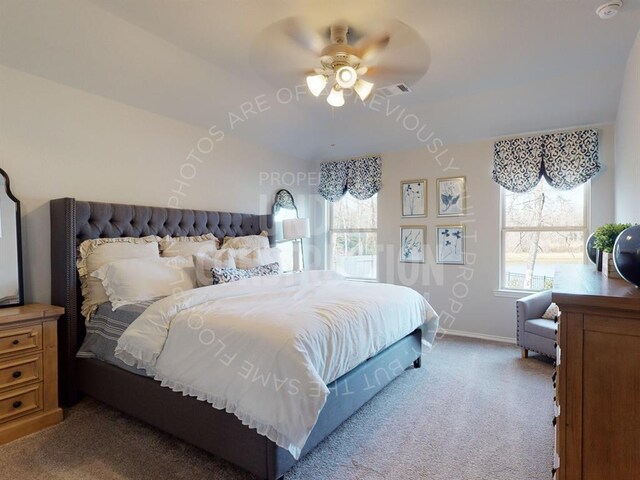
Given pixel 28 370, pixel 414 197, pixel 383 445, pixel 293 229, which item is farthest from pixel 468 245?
pixel 28 370

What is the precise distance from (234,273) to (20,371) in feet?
5.03

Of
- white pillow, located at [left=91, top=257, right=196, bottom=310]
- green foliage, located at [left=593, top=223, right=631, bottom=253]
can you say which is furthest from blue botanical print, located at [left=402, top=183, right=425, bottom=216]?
white pillow, located at [left=91, top=257, right=196, bottom=310]

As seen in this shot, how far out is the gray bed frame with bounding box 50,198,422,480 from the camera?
1.78m

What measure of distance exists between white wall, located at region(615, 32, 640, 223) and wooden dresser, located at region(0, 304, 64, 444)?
13.1 feet

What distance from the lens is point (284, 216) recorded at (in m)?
5.02

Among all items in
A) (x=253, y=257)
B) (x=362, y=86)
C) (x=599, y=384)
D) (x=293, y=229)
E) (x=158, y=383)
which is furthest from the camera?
(x=293, y=229)

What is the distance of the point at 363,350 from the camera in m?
2.25

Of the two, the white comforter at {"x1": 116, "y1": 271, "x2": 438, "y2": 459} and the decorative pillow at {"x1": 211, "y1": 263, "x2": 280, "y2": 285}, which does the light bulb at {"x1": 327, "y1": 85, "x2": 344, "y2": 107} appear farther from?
the decorative pillow at {"x1": 211, "y1": 263, "x2": 280, "y2": 285}

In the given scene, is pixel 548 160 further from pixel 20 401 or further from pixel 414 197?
pixel 20 401

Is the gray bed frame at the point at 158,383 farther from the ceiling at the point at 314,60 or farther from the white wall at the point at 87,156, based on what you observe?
the ceiling at the point at 314,60

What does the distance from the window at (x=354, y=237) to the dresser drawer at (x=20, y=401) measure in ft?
Result: 12.9

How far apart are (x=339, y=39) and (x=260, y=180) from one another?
8.48 ft

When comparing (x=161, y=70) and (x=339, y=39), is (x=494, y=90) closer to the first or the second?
(x=339, y=39)

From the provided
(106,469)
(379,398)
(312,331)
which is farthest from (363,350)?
(106,469)
